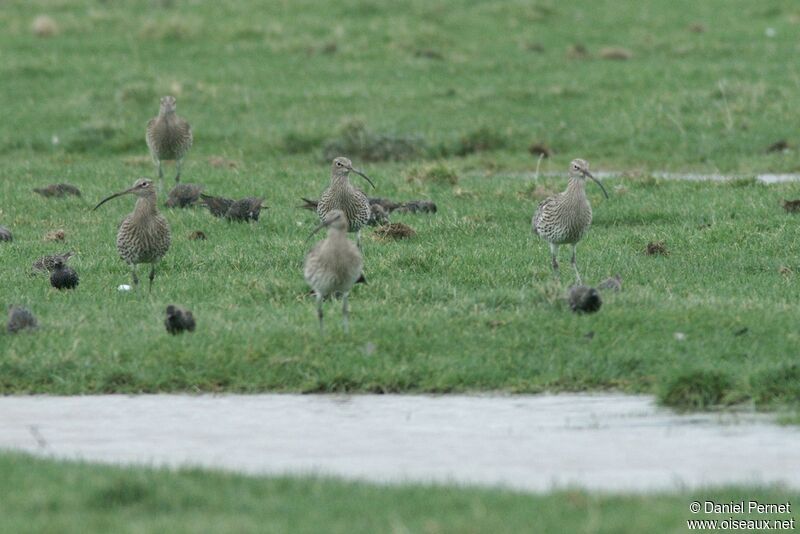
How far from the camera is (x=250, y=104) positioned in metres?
27.7

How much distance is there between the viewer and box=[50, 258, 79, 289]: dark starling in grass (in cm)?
1468

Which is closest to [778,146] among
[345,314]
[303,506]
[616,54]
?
[616,54]

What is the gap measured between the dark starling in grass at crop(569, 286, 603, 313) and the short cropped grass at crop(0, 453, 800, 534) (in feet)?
15.1

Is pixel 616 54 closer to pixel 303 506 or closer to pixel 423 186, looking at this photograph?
pixel 423 186

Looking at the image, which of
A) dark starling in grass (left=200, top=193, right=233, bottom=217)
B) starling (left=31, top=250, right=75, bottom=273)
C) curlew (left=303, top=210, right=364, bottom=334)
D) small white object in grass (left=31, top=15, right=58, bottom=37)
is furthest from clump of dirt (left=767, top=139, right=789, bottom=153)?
small white object in grass (left=31, top=15, right=58, bottom=37)

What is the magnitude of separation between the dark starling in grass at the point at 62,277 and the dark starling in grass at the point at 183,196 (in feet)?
15.1

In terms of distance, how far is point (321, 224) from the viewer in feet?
44.4

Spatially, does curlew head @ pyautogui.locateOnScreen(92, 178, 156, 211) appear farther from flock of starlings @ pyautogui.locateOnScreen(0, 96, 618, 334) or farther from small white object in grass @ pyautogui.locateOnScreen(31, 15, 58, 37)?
small white object in grass @ pyautogui.locateOnScreen(31, 15, 58, 37)

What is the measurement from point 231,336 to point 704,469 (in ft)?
16.2

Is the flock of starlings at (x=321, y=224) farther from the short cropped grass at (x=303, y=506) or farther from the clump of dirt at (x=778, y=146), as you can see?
the clump of dirt at (x=778, y=146)

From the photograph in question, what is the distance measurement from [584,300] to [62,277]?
18.0ft

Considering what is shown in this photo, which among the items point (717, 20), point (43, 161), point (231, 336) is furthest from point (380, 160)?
point (717, 20)

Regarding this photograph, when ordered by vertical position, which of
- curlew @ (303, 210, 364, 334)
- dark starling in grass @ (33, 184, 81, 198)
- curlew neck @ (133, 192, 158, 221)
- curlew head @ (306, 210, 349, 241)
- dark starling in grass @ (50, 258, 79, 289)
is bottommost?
dark starling in grass @ (33, 184, 81, 198)

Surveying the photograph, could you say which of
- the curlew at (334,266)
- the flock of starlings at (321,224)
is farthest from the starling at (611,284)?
the curlew at (334,266)
